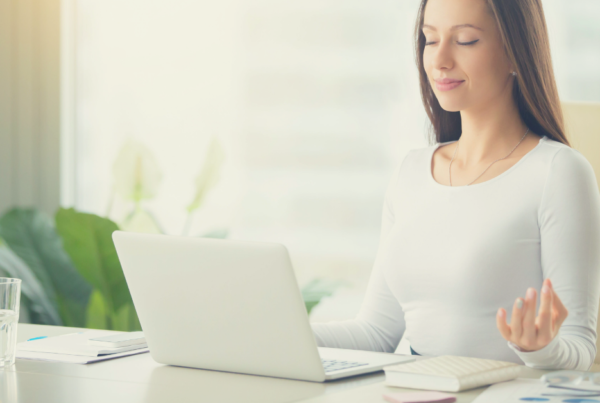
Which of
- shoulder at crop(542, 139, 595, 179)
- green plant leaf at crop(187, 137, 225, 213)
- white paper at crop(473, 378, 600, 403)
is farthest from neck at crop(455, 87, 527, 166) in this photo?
green plant leaf at crop(187, 137, 225, 213)

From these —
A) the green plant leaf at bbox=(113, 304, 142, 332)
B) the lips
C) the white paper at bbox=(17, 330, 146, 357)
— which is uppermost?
the lips

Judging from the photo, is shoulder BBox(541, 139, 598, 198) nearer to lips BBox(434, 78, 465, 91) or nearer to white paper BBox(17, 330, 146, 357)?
lips BBox(434, 78, 465, 91)

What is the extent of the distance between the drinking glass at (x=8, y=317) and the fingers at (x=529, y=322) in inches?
26.9

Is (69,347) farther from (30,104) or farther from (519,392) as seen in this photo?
(30,104)

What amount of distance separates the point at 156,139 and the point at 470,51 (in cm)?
207

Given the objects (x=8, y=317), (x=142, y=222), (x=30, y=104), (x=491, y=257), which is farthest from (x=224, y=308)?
(x=30, y=104)

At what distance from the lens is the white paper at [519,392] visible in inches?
30.2

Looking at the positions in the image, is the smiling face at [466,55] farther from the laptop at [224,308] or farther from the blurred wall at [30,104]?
the blurred wall at [30,104]

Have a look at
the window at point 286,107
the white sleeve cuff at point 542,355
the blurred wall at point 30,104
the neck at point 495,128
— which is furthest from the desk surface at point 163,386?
the blurred wall at point 30,104

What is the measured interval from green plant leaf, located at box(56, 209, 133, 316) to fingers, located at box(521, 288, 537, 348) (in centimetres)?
188

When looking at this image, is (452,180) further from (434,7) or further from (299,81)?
(299,81)

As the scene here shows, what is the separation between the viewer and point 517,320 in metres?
0.85

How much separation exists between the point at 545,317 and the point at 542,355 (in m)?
0.11

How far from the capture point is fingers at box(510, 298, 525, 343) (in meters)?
0.84
